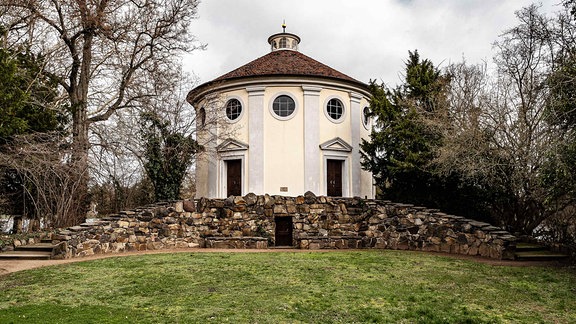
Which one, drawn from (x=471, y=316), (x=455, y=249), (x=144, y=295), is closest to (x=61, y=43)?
(x=144, y=295)

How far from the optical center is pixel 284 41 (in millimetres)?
27000

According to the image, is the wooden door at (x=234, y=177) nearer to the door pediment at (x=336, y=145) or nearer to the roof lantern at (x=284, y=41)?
the door pediment at (x=336, y=145)

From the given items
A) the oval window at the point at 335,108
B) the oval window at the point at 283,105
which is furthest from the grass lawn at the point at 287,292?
the oval window at the point at 335,108

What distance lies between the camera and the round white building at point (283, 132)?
21984 mm

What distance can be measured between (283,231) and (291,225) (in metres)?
0.37

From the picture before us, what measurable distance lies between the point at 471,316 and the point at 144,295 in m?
5.31

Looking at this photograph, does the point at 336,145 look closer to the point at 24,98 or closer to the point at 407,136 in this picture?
the point at 407,136

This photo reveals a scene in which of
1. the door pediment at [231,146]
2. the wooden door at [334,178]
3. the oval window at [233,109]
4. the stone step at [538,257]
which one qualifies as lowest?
the stone step at [538,257]

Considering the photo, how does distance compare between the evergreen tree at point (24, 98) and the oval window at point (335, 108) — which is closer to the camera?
the evergreen tree at point (24, 98)

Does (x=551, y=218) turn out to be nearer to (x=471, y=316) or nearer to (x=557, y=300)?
(x=557, y=300)

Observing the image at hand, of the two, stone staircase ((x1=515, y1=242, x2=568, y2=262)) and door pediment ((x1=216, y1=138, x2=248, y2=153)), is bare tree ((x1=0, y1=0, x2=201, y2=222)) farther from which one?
stone staircase ((x1=515, y1=242, x2=568, y2=262))

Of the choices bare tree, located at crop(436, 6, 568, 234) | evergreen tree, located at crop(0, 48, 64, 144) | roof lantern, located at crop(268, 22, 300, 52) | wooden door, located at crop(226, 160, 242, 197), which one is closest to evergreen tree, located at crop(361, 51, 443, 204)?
bare tree, located at crop(436, 6, 568, 234)

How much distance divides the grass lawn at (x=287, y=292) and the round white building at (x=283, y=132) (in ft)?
33.3

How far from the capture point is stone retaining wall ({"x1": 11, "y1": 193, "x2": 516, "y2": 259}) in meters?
14.0
